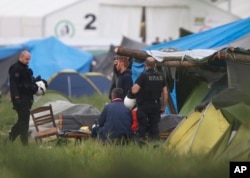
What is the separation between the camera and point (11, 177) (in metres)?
9.55

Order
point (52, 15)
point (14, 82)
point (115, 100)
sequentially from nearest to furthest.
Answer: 1. point (115, 100)
2. point (14, 82)
3. point (52, 15)

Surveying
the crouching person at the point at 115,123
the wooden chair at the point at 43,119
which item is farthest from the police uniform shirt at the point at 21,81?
the crouching person at the point at 115,123

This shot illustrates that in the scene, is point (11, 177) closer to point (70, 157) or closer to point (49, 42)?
point (70, 157)

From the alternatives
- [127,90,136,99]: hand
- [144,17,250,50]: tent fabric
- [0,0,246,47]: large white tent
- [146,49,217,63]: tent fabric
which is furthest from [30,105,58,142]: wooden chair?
[0,0,246,47]: large white tent

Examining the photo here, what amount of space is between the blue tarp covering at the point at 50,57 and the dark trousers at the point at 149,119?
16158 mm

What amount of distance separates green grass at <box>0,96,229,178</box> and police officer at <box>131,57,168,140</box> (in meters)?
1.38

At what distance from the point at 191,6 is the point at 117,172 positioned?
1322 inches

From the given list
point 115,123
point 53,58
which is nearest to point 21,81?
point 115,123

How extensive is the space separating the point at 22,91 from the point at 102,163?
4.70 m

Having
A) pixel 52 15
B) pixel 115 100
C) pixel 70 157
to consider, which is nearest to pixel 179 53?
pixel 115 100

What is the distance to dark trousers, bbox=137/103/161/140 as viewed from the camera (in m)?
13.4

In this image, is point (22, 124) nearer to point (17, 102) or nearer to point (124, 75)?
point (17, 102)

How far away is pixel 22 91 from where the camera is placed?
1424cm

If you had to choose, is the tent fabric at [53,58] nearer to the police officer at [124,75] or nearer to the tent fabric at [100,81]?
the tent fabric at [100,81]
